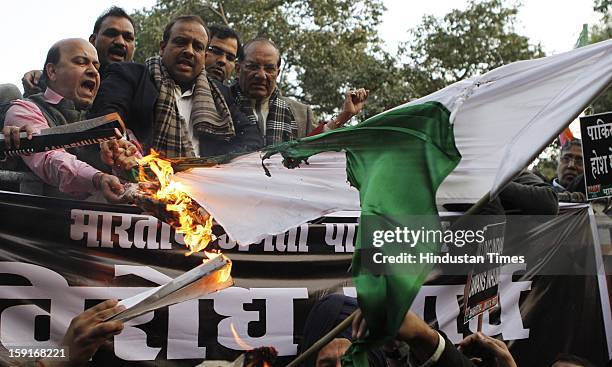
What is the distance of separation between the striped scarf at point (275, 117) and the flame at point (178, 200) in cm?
144

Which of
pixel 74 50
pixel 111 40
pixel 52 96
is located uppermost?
pixel 111 40

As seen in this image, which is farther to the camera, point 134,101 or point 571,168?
point 571,168

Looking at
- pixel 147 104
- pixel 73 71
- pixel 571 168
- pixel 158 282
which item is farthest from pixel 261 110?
pixel 571 168

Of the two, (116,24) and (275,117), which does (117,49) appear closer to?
(116,24)

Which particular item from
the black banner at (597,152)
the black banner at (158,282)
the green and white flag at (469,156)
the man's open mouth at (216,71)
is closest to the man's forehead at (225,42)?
the man's open mouth at (216,71)

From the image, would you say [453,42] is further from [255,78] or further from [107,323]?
[107,323]

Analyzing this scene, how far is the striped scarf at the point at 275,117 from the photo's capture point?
17.2ft

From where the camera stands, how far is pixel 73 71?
14.8ft

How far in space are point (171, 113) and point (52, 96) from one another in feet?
1.99

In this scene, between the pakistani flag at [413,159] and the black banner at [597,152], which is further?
the black banner at [597,152]

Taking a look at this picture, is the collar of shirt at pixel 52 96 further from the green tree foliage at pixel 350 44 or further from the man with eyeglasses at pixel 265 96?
the green tree foliage at pixel 350 44

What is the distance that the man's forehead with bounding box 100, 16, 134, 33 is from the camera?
5.24 m

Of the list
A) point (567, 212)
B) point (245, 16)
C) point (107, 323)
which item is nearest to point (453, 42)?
point (245, 16)

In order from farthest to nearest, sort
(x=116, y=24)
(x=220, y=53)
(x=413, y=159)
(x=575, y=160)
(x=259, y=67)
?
(x=575, y=160)
(x=220, y=53)
(x=259, y=67)
(x=116, y=24)
(x=413, y=159)
